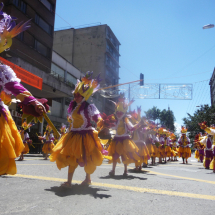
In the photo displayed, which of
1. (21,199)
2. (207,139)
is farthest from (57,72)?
(21,199)

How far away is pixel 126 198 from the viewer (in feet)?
12.2

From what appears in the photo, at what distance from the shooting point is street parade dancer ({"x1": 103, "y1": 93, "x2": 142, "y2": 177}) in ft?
21.2

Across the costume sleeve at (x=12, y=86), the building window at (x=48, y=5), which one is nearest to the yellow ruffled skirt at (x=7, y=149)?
the costume sleeve at (x=12, y=86)

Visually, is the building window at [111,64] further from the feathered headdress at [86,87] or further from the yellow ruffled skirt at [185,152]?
the feathered headdress at [86,87]

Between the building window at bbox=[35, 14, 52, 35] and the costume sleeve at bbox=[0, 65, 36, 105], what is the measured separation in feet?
80.8

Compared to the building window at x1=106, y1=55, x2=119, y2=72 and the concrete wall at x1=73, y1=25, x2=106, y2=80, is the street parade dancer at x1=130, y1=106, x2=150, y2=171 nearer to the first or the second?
the concrete wall at x1=73, y1=25, x2=106, y2=80

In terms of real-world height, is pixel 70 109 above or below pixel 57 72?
below

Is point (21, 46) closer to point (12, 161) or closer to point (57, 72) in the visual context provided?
point (57, 72)

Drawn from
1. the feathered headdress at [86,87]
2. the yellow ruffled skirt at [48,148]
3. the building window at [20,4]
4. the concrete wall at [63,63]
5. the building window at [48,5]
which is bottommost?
the yellow ruffled skirt at [48,148]

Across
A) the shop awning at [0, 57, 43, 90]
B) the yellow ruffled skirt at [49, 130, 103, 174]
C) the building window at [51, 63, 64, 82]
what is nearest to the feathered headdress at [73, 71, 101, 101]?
the yellow ruffled skirt at [49, 130, 103, 174]

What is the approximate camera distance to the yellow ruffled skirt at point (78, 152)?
4.41 meters

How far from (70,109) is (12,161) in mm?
2603

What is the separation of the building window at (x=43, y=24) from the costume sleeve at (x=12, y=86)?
24639 millimetres

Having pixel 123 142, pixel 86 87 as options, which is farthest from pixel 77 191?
pixel 123 142
